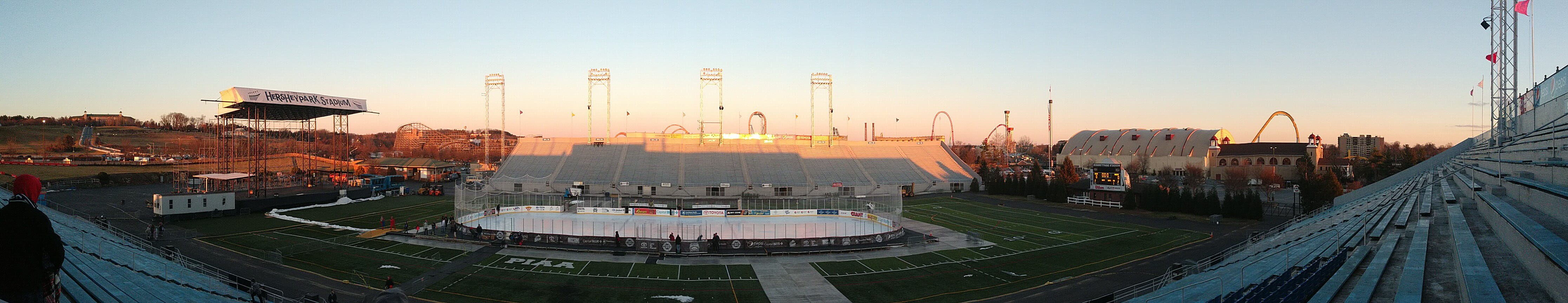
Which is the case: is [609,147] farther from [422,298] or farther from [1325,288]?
[1325,288]

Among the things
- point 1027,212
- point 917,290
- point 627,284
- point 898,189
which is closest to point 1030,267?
point 917,290

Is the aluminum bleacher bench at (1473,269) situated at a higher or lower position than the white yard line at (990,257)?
higher

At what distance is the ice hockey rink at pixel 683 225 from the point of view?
99.9 feet

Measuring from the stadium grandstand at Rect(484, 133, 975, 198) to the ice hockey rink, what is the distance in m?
18.6

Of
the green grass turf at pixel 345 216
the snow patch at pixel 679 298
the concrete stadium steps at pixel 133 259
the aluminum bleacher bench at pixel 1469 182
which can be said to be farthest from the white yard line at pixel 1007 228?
the green grass turf at pixel 345 216

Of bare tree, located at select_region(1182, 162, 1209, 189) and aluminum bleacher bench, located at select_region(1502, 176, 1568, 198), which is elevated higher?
aluminum bleacher bench, located at select_region(1502, 176, 1568, 198)

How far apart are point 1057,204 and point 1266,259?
4036cm

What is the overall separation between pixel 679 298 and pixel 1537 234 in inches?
715

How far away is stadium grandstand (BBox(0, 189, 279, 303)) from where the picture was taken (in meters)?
8.78

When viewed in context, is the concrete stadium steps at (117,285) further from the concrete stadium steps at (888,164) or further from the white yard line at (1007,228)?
the concrete stadium steps at (888,164)

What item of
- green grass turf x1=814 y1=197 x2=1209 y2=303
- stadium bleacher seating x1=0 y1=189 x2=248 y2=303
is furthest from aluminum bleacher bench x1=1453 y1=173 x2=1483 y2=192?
stadium bleacher seating x1=0 y1=189 x2=248 y2=303

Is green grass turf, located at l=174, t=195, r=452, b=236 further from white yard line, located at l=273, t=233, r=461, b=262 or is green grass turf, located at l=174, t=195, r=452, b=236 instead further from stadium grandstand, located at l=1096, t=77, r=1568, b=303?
stadium grandstand, located at l=1096, t=77, r=1568, b=303

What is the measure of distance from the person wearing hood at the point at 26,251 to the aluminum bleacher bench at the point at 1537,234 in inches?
494

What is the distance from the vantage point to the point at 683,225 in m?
32.3
